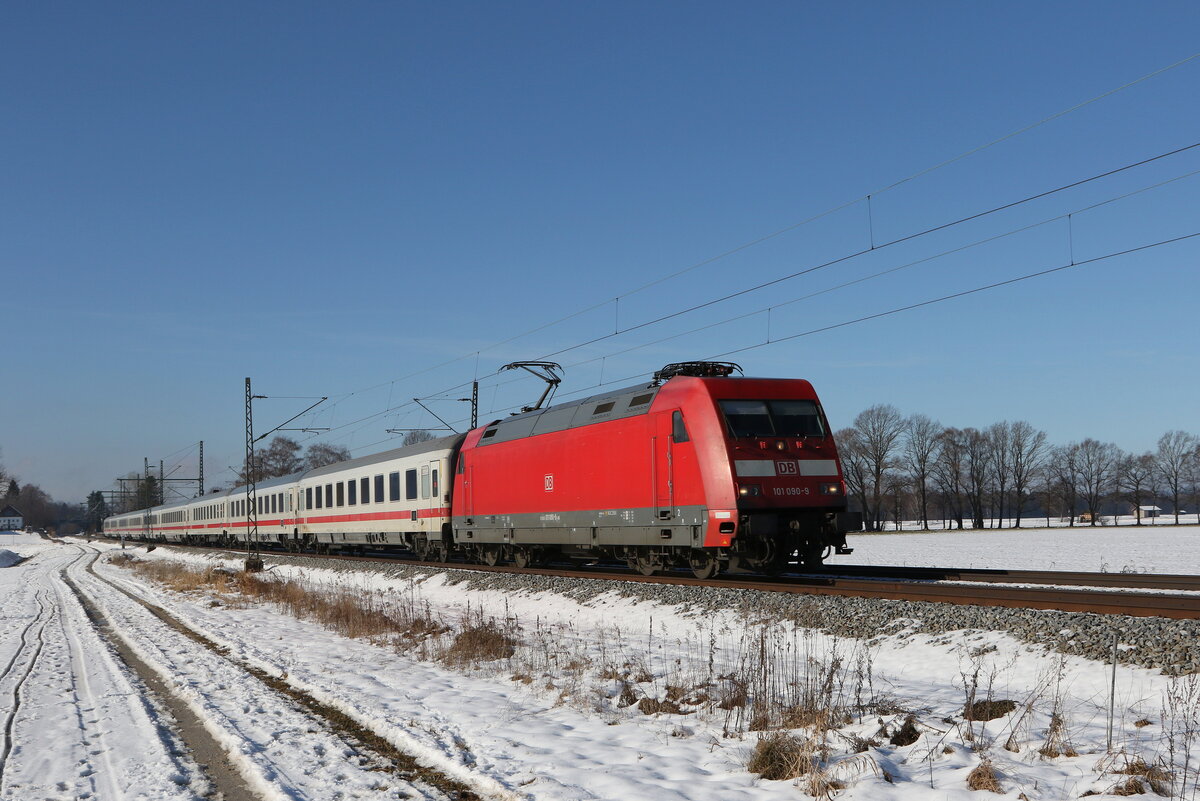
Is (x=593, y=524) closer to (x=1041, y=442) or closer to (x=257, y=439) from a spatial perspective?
(x=257, y=439)

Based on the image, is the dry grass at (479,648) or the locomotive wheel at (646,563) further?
the locomotive wheel at (646,563)

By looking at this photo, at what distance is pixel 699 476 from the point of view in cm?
1638

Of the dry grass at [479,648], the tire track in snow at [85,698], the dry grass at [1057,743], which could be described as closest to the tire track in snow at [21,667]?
the tire track in snow at [85,698]

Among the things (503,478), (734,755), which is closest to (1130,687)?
(734,755)

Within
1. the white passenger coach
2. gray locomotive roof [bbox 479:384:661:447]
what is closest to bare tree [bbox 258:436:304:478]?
the white passenger coach

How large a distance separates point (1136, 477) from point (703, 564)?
339 feet

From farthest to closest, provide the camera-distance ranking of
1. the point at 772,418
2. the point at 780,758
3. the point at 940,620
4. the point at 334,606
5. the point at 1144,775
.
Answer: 1. the point at 334,606
2. the point at 772,418
3. the point at 940,620
4. the point at 780,758
5. the point at 1144,775

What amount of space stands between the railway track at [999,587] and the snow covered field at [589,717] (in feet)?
5.25

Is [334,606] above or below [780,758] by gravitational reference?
below

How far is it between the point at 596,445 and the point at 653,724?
11683 millimetres

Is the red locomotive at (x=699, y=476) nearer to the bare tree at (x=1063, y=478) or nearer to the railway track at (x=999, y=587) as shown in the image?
the railway track at (x=999, y=587)

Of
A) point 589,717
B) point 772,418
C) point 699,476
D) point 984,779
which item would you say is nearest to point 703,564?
point 699,476

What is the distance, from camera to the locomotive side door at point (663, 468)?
17188mm

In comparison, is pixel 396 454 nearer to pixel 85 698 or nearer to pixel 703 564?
pixel 703 564
